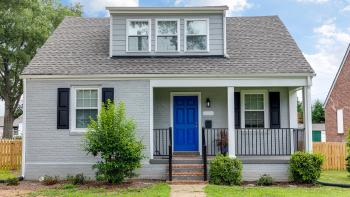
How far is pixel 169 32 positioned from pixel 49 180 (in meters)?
6.65

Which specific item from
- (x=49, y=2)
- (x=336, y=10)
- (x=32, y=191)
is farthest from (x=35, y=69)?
(x=49, y=2)

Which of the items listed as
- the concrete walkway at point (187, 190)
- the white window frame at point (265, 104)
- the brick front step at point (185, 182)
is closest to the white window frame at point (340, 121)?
the white window frame at point (265, 104)

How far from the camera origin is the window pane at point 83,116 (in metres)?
13.0

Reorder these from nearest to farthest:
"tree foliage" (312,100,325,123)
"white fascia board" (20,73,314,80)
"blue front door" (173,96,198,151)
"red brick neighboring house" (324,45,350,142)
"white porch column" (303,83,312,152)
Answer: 1. "white porch column" (303,83,312,152)
2. "white fascia board" (20,73,314,80)
3. "blue front door" (173,96,198,151)
4. "red brick neighboring house" (324,45,350,142)
5. "tree foliage" (312,100,325,123)

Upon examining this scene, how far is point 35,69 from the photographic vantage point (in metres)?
13.0

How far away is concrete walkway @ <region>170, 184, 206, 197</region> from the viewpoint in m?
9.74

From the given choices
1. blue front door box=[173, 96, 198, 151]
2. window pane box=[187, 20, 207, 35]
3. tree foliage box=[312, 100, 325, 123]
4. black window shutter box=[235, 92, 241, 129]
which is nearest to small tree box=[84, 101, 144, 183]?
blue front door box=[173, 96, 198, 151]

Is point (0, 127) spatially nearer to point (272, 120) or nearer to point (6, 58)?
point (6, 58)

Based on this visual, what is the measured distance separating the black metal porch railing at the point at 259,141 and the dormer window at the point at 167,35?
11.1 feet

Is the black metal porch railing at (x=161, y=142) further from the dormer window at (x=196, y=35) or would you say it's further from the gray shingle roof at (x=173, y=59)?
the dormer window at (x=196, y=35)

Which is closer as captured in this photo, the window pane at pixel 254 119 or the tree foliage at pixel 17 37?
the window pane at pixel 254 119

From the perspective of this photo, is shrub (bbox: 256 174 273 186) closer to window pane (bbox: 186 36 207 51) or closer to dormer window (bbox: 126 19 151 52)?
window pane (bbox: 186 36 207 51)

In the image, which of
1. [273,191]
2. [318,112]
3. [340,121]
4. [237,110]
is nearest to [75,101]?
[237,110]

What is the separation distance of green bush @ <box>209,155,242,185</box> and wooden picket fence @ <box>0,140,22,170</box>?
8.68m
